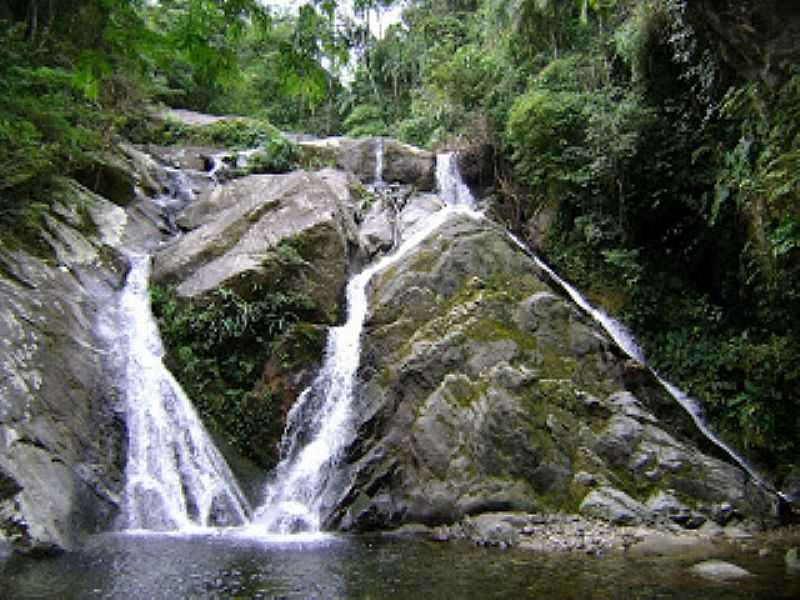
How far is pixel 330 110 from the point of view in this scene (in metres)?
32.3

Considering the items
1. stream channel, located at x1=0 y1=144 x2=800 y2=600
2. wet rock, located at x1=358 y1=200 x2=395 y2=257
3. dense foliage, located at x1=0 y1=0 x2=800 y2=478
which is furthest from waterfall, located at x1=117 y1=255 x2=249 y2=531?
wet rock, located at x1=358 y1=200 x2=395 y2=257

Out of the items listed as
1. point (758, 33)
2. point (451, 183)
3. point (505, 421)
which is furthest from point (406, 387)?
point (451, 183)

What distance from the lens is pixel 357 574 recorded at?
6309 mm

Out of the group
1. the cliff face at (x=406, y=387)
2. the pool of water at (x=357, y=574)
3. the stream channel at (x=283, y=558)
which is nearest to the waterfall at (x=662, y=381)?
the cliff face at (x=406, y=387)

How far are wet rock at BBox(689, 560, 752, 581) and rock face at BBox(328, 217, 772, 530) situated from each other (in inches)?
77.3

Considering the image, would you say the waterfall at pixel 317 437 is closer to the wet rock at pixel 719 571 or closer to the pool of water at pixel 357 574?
the pool of water at pixel 357 574

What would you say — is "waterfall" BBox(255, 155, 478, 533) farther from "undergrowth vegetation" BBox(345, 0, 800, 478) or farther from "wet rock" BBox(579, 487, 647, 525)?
"undergrowth vegetation" BBox(345, 0, 800, 478)

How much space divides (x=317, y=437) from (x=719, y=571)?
6.11 m

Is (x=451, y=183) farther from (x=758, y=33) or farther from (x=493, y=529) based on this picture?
(x=493, y=529)

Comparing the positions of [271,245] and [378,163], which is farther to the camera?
[378,163]

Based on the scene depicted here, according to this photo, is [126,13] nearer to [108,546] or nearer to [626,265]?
[108,546]

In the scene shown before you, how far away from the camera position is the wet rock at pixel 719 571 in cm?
592

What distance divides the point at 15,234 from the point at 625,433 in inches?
411

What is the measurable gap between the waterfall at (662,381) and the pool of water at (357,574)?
3643mm
